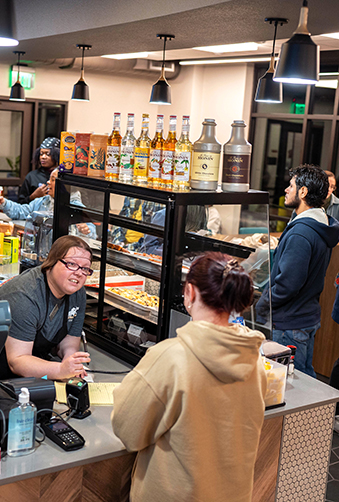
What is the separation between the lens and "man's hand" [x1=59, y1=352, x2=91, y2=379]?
2.20 meters

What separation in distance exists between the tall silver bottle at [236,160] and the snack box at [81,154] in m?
0.85

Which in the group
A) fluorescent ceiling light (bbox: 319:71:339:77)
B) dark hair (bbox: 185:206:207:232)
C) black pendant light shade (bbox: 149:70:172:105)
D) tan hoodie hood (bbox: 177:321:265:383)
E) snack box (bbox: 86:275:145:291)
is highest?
fluorescent ceiling light (bbox: 319:71:339:77)

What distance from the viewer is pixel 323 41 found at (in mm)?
6164

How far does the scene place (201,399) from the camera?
1.53m

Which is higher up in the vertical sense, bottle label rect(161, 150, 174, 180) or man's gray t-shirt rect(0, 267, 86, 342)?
bottle label rect(161, 150, 174, 180)

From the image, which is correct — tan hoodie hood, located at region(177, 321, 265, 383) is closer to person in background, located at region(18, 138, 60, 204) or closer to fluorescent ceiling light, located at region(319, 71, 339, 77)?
person in background, located at region(18, 138, 60, 204)

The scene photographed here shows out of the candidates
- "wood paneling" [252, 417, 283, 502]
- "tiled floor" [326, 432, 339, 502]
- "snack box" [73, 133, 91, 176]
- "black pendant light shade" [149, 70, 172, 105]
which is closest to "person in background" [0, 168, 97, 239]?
"snack box" [73, 133, 91, 176]

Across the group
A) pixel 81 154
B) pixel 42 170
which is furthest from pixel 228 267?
pixel 42 170

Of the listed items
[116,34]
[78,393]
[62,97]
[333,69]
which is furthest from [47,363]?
[62,97]

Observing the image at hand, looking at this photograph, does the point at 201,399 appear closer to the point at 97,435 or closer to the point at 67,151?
the point at 97,435

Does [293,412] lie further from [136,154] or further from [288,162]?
[288,162]

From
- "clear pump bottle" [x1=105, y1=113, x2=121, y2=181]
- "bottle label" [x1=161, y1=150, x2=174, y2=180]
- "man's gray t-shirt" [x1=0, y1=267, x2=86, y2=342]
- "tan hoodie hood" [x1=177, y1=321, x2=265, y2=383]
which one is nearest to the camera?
"tan hoodie hood" [x1=177, y1=321, x2=265, y2=383]

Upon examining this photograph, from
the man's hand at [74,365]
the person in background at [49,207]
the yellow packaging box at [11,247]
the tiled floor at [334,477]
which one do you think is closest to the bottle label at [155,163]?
the person in background at [49,207]

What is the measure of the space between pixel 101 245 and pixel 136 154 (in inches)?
19.8
